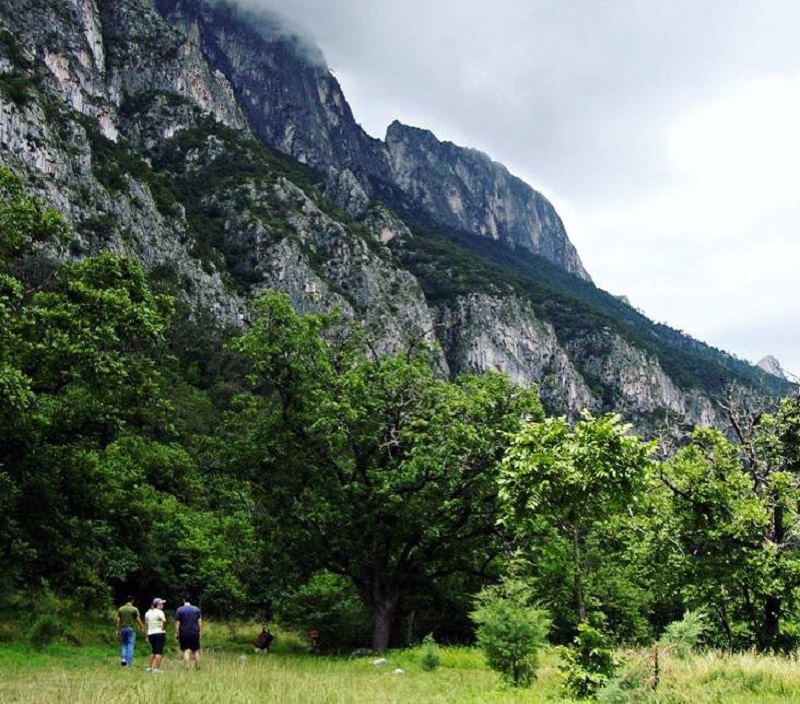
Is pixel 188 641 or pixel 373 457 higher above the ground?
pixel 373 457

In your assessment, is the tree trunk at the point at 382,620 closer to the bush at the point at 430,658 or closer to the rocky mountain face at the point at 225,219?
the bush at the point at 430,658

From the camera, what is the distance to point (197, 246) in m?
114

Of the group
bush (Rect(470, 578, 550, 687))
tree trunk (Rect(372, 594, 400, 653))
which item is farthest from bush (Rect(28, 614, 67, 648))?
bush (Rect(470, 578, 550, 687))

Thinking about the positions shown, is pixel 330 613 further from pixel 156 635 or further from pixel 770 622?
pixel 770 622

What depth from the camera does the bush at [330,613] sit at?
81.5ft

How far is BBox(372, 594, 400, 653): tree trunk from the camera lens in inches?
826

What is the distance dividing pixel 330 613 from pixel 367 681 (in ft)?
39.5

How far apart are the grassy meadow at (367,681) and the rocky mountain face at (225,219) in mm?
79508

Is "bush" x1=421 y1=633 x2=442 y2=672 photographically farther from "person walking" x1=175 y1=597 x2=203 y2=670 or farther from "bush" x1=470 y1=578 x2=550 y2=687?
"person walking" x1=175 y1=597 x2=203 y2=670

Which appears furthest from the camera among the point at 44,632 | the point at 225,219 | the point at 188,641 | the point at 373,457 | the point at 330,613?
the point at 225,219

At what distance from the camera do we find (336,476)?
21594 millimetres

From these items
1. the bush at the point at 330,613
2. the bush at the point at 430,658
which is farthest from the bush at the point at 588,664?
the bush at the point at 330,613

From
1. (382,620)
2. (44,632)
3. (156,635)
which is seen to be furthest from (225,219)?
(156,635)

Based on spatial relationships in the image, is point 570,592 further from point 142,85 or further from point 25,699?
point 142,85
